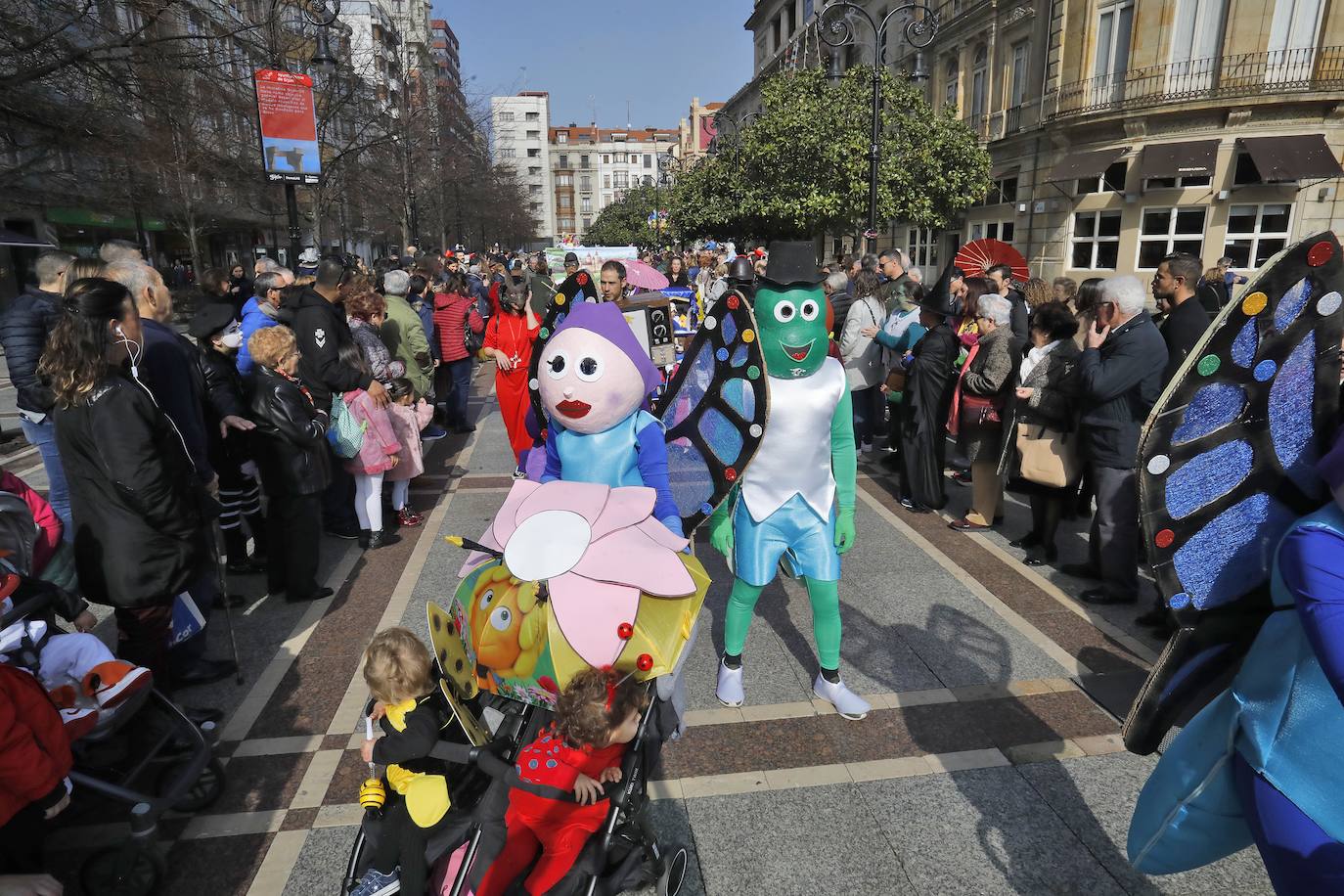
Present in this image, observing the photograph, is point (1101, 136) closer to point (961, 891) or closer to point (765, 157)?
point (765, 157)

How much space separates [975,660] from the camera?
3.98 metres

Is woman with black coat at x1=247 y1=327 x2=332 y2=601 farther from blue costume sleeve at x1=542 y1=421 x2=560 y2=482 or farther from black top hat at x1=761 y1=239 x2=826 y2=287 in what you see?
black top hat at x1=761 y1=239 x2=826 y2=287

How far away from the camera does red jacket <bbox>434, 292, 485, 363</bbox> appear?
874cm

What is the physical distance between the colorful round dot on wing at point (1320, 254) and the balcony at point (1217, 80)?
20.0 m

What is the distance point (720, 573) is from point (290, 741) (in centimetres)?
280

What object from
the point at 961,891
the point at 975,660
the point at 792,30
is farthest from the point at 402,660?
the point at 792,30

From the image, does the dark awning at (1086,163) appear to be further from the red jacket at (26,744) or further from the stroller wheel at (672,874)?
the red jacket at (26,744)

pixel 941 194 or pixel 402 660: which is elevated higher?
pixel 941 194

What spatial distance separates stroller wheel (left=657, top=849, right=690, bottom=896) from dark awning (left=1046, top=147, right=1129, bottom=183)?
21.2 metres

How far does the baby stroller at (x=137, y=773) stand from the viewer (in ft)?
8.11

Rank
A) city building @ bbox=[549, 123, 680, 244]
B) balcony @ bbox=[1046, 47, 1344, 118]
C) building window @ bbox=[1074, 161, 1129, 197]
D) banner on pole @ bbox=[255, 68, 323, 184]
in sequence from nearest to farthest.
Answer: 1. banner on pole @ bbox=[255, 68, 323, 184]
2. balcony @ bbox=[1046, 47, 1344, 118]
3. building window @ bbox=[1074, 161, 1129, 197]
4. city building @ bbox=[549, 123, 680, 244]

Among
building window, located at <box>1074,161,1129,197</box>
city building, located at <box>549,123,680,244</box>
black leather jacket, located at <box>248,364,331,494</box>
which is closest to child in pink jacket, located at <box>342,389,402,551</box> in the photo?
black leather jacket, located at <box>248,364,331,494</box>

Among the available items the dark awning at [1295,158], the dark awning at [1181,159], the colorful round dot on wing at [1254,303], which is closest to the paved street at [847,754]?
the colorful round dot on wing at [1254,303]

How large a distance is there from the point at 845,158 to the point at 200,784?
1849cm
